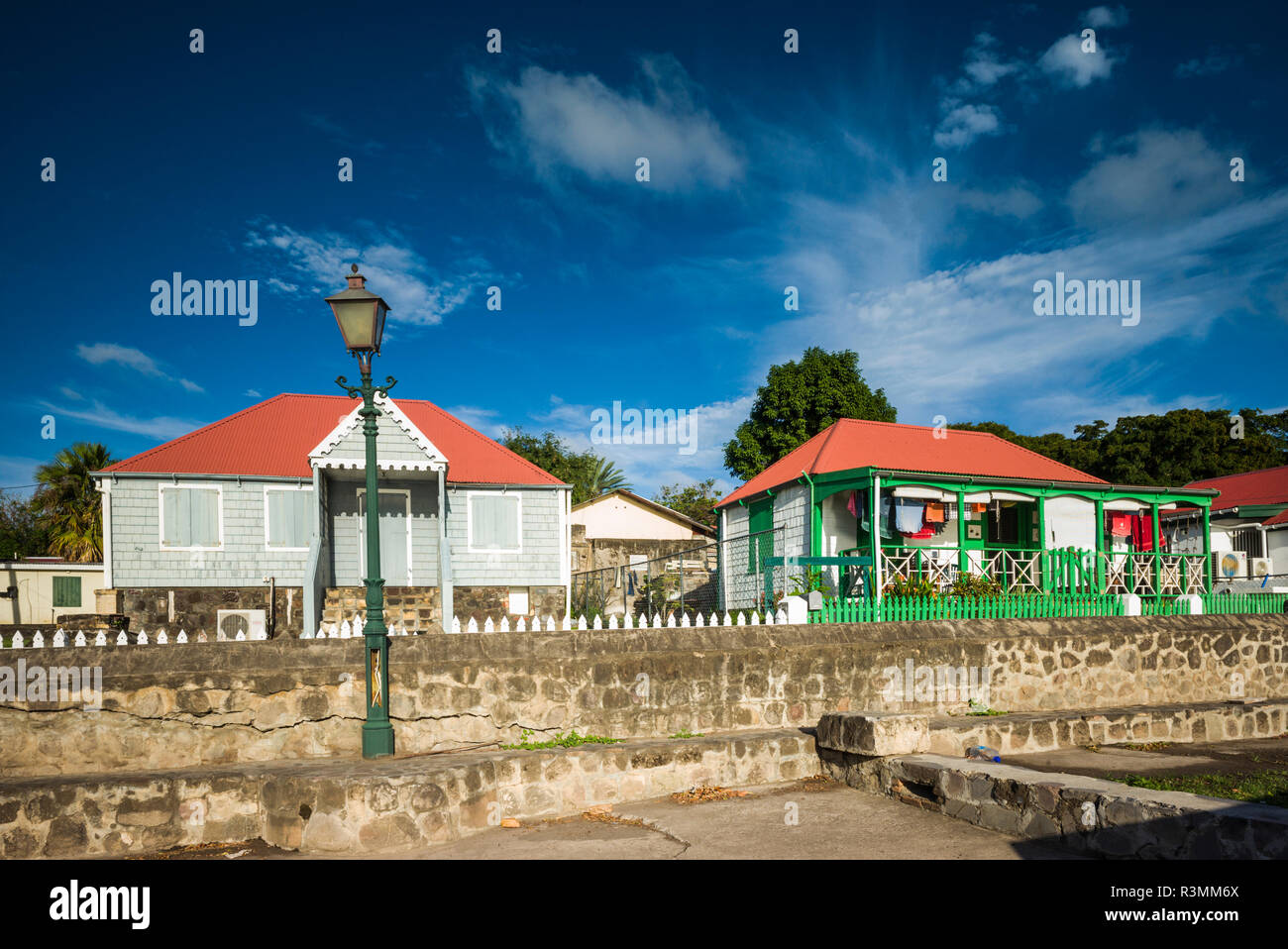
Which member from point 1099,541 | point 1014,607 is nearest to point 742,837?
point 1014,607

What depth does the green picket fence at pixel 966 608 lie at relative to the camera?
10406 millimetres

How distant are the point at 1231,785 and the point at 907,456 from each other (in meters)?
12.1

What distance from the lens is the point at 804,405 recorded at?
95.8 ft

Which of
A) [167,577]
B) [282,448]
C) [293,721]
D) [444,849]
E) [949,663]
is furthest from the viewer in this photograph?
[282,448]

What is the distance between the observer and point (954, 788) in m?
6.27

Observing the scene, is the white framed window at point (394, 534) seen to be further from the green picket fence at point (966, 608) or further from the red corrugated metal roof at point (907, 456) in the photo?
the green picket fence at point (966, 608)

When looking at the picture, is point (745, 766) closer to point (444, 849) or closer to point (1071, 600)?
point (444, 849)

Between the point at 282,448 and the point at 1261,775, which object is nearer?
the point at 1261,775

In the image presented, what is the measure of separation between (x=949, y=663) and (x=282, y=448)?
14.2 m

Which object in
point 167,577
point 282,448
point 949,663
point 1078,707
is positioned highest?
point 282,448

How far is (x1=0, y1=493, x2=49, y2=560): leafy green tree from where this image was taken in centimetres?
3616

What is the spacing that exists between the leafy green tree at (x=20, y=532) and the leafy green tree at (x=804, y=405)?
30602 mm

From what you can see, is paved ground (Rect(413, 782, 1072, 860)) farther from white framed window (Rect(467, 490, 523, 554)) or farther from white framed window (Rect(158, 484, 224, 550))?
white framed window (Rect(158, 484, 224, 550))
